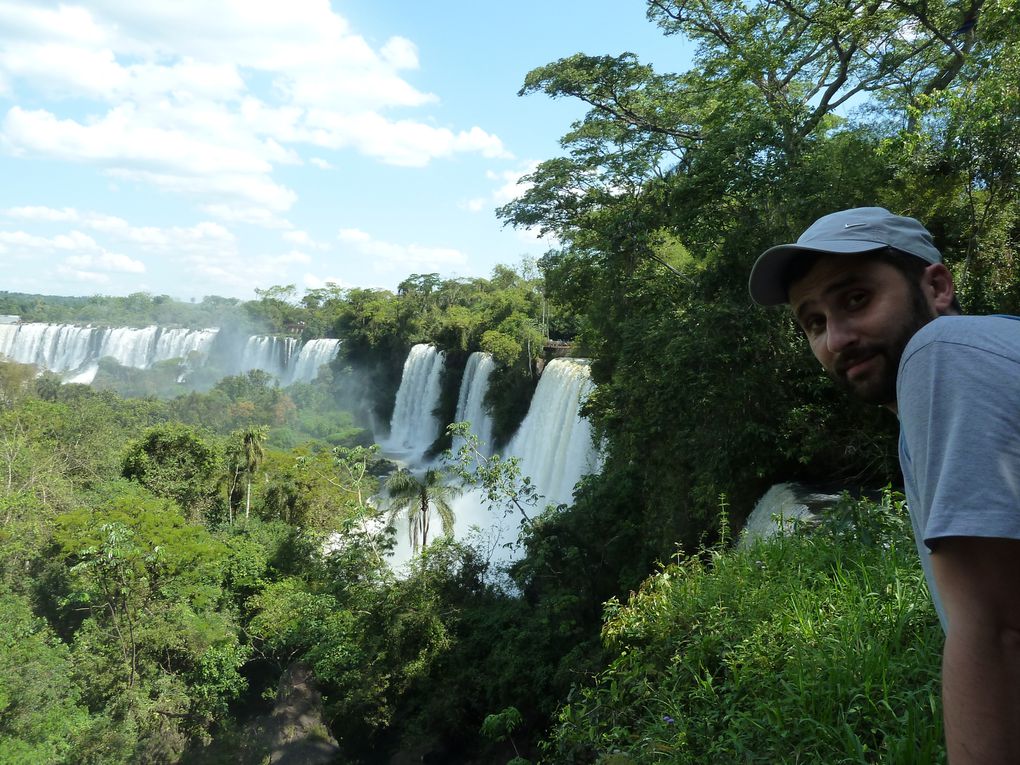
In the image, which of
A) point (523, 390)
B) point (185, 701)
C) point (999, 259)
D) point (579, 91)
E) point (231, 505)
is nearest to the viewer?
point (999, 259)

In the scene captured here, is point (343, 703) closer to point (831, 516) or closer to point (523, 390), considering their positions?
point (831, 516)

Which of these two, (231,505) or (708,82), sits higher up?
(708,82)

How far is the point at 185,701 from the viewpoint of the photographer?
49.4ft

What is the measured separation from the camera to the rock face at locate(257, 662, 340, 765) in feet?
47.4

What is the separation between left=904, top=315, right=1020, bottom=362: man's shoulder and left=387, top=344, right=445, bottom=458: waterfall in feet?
105

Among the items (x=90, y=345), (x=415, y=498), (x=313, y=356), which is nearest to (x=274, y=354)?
(x=313, y=356)

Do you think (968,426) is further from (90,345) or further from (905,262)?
(90,345)

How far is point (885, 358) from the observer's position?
91 centimetres

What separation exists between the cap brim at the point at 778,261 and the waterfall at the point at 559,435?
14941mm

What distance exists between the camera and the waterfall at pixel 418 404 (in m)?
33.3

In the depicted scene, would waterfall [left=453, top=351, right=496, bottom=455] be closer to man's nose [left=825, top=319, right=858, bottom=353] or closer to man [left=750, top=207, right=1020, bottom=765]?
man's nose [left=825, top=319, right=858, bottom=353]

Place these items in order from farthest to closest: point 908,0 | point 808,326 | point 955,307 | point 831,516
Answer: point 908,0 < point 831,516 < point 808,326 < point 955,307

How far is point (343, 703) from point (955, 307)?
566 inches

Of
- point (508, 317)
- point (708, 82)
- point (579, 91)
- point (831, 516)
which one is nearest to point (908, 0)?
point (708, 82)
